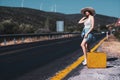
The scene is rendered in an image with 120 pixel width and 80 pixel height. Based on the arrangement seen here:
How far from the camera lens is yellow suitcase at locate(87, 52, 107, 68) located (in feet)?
35.7

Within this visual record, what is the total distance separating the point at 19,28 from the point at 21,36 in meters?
20.7

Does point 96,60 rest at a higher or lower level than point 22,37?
higher

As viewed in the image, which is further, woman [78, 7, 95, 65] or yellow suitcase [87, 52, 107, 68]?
woman [78, 7, 95, 65]

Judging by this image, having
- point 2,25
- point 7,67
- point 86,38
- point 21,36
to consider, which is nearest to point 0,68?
point 7,67

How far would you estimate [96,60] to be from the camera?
10906 mm

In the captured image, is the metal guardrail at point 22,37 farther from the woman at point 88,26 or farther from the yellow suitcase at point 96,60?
the yellow suitcase at point 96,60

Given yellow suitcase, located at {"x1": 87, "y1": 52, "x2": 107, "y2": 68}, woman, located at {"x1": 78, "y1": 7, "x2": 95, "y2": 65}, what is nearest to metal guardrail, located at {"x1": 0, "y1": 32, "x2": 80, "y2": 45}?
woman, located at {"x1": 78, "y1": 7, "x2": 95, "y2": 65}

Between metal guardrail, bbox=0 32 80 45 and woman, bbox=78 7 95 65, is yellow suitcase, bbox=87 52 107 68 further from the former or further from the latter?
metal guardrail, bbox=0 32 80 45

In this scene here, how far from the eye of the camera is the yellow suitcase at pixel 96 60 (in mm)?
10891

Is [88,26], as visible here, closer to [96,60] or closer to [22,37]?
[96,60]

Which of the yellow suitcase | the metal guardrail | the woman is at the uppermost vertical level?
the woman

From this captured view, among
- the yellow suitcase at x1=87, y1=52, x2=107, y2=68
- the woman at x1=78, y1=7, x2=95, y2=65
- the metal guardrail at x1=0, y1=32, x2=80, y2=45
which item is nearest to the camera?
the yellow suitcase at x1=87, y1=52, x2=107, y2=68

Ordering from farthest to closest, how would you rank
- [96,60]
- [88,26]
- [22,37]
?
1. [22,37]
2. [88,26]
3. [96,60]

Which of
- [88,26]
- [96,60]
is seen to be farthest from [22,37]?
[96,60]
